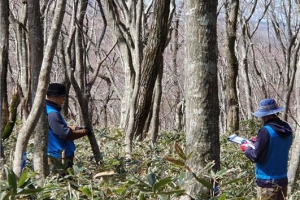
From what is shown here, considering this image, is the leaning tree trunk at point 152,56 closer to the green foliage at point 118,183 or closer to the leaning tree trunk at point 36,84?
the green foliage at point 118,183

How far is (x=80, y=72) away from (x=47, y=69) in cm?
186

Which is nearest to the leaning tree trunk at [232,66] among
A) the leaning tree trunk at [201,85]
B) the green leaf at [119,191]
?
the leaning tree trunk at [201,85]

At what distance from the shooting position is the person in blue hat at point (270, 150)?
16.0 feet

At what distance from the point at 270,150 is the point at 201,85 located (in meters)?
2.06

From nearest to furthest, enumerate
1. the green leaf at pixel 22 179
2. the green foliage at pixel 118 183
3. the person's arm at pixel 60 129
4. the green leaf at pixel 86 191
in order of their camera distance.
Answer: the green leaf at pixel 22 179 → the green foliage at pixel 118 183 → the green leaf at pixel 86 191 → the person's arm at pixel 60 129

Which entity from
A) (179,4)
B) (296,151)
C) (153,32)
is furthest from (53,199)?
(179,4)

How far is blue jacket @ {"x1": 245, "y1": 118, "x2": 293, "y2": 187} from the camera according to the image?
4.86m

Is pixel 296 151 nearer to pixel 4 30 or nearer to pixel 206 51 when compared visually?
pixel 206 51

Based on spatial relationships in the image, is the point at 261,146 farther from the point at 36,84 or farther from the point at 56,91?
the point at 36,84

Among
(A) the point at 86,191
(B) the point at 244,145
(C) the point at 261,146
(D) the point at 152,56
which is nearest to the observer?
(A) the point at 86,191

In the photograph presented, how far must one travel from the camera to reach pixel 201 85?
3.09 metres

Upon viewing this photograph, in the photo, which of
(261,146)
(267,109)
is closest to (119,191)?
(261,146)

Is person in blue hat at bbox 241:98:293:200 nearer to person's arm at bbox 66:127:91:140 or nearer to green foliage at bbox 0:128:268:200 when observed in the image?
green foliage at bbox 0:128:268:200

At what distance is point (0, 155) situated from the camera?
304 cm
